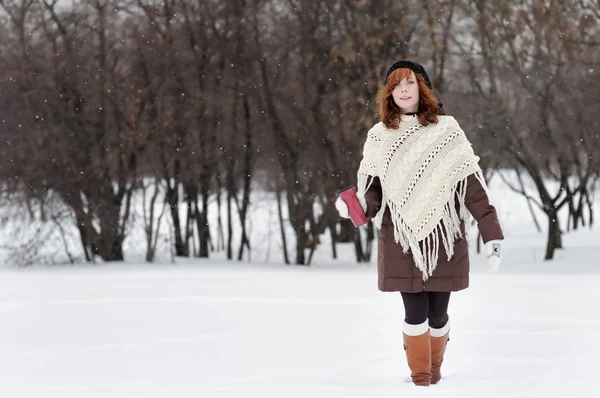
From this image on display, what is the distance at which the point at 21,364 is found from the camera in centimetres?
582

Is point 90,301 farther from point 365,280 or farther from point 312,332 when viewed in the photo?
point 365,280

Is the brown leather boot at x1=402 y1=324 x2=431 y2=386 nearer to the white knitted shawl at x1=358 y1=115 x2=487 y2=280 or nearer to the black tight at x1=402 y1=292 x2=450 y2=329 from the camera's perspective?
the black tight at x1=402 y1=292 x2=450 y2=329

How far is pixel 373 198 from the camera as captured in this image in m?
4.79

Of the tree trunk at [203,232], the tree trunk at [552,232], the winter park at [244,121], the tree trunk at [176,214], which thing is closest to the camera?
the winter park at [244,121]

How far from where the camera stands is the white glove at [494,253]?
15.0 ft

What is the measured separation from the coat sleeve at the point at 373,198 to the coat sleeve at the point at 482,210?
1.45ft

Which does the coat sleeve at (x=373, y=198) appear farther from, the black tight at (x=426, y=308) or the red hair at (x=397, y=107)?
the black tight at (x=426, y=308)

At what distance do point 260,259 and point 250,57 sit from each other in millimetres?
5249

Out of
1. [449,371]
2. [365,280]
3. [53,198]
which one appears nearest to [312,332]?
[449,371]

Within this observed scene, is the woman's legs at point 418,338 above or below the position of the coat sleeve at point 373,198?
below

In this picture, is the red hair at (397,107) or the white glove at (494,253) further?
the red hair at (397,107)

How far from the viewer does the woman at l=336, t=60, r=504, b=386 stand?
4707 millimetres

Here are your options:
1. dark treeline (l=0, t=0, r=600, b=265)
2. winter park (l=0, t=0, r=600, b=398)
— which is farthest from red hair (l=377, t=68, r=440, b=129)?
dark treeline (l=0, t=0, r=600, b=265)

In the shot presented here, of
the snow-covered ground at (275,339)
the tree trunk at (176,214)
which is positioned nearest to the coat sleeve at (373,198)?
the snow-covered ground at (275,339)
